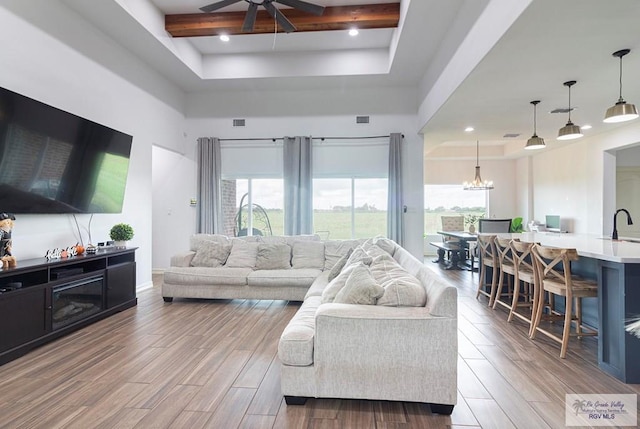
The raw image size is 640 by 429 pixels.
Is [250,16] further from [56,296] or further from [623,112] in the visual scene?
[623,112]

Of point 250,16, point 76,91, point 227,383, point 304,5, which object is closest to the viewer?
point 227,383

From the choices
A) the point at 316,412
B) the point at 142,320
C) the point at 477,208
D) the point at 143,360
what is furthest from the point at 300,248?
the point at 477,208

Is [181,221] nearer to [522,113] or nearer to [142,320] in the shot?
[142,320]

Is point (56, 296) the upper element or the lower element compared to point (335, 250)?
lower

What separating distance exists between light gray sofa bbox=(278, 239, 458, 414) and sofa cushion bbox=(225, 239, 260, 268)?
9.47ft

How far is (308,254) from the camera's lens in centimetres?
504

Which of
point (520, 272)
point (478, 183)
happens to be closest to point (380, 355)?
point (520, 272)

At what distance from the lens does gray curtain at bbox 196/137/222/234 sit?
261 inches

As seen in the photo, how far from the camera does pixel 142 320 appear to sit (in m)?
4.04

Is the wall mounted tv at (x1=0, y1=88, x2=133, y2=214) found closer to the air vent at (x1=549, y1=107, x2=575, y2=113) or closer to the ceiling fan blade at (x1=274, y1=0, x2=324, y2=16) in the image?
the ceiling fan blade at (x1=274, y1=0, x2=324, y2=16)

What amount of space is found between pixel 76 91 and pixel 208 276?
2.87 metres

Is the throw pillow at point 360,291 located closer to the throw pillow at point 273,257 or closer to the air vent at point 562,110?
the throw pillow at point 273,257

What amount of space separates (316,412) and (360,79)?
218 inches

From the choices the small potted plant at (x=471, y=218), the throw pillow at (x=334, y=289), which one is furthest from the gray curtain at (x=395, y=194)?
the small potted plant at (x=471, y=218)
